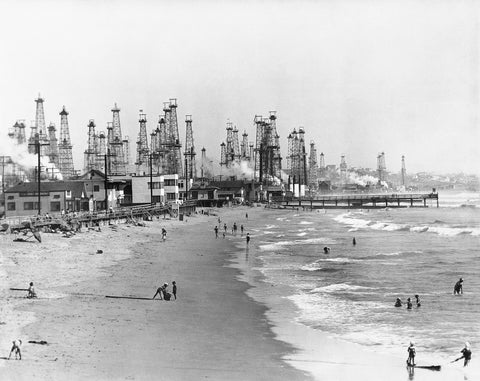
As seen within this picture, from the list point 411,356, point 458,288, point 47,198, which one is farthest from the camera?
point 47,198

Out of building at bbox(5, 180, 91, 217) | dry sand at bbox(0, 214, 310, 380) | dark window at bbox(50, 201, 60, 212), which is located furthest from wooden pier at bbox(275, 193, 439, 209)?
dry sand at bbox(0, 214, 310, 380)

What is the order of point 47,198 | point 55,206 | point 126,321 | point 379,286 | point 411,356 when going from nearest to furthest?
1. point 411,356
2. point 126,321
3. point 379,286
4. point 47,198
5. point 55,206

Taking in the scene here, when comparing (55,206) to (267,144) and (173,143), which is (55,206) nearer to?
(173,143)

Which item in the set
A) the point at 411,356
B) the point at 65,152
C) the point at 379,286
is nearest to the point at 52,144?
the point at 65,152

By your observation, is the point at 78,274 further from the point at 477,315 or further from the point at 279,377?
the point at 477,315

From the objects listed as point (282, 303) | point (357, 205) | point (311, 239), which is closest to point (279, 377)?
point (282, 303)

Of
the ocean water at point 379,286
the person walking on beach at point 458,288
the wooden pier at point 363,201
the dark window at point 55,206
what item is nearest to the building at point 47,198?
the dark window at point 55,206

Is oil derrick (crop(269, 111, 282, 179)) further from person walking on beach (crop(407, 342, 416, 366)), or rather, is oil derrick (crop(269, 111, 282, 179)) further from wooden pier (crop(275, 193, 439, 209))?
person walking on beach (crop(407, 342, 416, 366))
